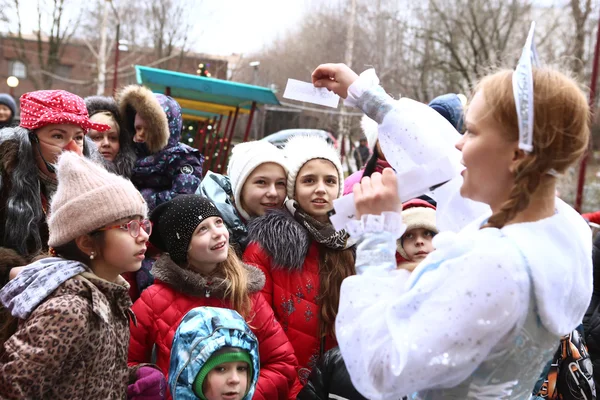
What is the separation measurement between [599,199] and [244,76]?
70.7ft

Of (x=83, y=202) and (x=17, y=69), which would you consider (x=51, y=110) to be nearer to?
(x=83, y=202)

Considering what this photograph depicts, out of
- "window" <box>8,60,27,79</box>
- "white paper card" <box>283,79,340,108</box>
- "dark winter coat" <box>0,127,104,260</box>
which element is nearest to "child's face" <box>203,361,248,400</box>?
"dark winter coat" <box>0,127,104,260</box>

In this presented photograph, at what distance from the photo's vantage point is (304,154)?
11.9 feet

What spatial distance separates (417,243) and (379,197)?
5.25ft

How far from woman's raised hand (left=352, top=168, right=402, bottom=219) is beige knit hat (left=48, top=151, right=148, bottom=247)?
1.12 meters

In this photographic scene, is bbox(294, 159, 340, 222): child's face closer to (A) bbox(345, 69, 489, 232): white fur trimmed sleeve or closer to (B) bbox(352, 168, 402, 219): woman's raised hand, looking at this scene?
(A) bbox(345, 69, 489, 232): white fur trimmed sleeve

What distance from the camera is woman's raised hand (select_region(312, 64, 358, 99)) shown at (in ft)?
7.75

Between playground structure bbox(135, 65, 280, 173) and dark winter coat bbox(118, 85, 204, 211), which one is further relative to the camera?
playground structure bbox(135, 65, 280, 173)

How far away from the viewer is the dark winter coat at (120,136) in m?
4.03

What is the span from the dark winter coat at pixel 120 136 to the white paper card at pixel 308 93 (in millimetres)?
1852

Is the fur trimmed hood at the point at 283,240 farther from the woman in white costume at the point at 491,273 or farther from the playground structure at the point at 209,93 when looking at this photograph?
the playground structure at the point at 209,93

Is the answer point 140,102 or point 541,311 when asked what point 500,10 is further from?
point 541,311

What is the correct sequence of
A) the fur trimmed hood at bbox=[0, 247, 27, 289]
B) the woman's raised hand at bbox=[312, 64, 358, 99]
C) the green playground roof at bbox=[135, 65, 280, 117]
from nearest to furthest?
the woman's raised hand at bbox=[312, 64, 358, 99] → the fur trimmed hood at bbox=[0, 247, 27, 289] → the green playground roof at bbox=[135, 65, 280, 117]

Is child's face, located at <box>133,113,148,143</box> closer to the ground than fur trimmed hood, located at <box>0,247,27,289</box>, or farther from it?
farther from it
